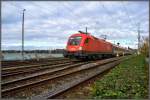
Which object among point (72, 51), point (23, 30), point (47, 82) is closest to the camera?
point (47, 82)

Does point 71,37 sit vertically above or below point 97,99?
above

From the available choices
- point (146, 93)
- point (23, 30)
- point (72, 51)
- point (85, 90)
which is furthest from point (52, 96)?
point (23, 30)

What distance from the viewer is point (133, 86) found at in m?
9.75

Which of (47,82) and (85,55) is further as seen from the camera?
(85,55)

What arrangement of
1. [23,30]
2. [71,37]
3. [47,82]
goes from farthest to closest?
[23,30] < [71,37] < [47,82]

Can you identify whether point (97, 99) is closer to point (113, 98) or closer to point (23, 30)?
point (113, 98)

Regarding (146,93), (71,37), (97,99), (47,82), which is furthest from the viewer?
(71,37)

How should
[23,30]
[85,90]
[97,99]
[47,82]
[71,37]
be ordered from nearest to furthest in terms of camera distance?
[97,99]
[85,90]
[47,82]
[71,37]
[23,30]

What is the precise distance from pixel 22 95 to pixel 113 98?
294cm

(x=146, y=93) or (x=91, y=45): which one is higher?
(x=91, y=45)

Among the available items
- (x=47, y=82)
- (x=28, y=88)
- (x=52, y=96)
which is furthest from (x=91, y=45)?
(x=52, y=96)

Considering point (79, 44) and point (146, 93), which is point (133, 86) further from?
point (79, 44)

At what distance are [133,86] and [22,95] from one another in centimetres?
406

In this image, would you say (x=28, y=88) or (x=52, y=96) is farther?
(x=28, y=88)
